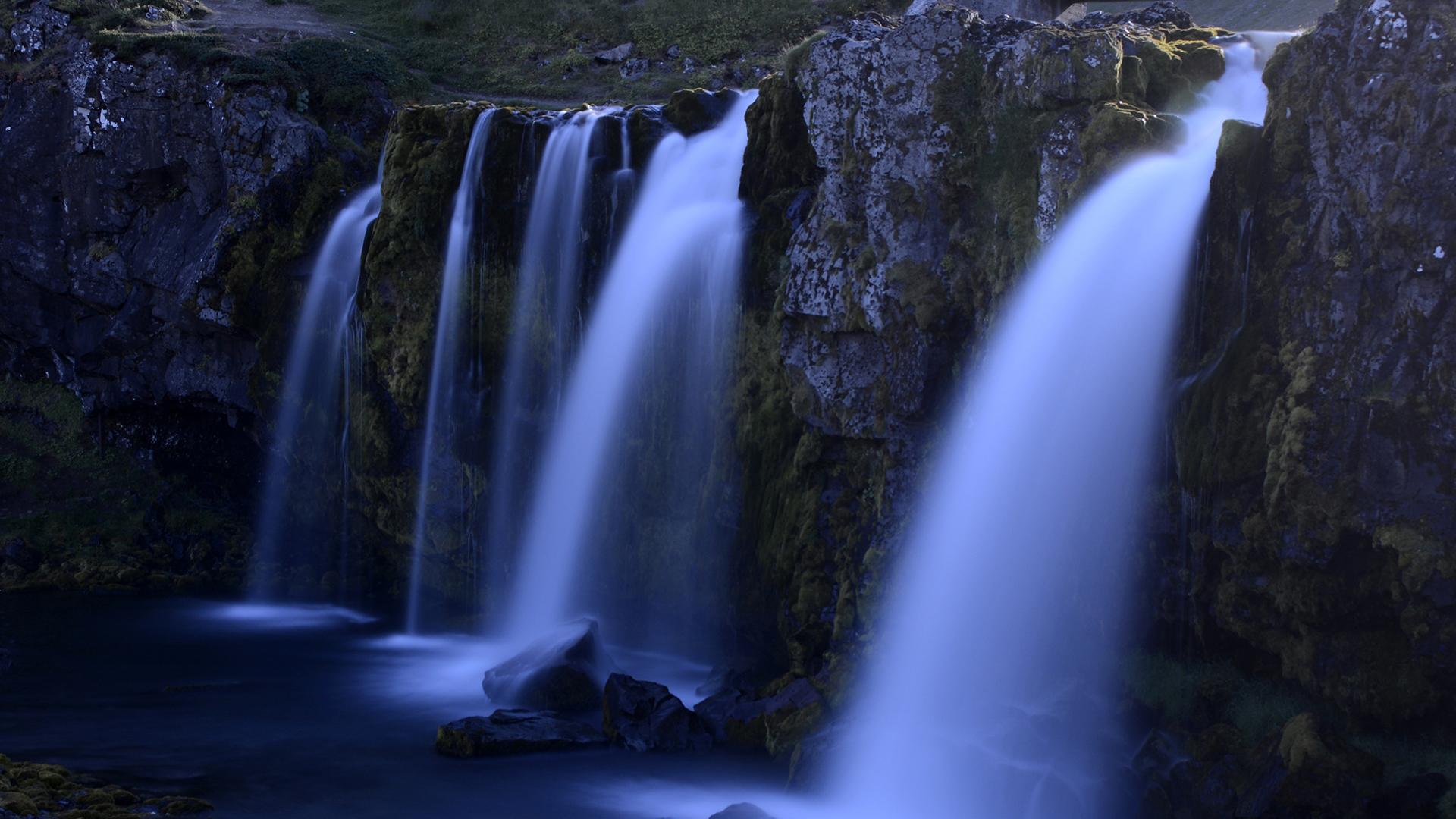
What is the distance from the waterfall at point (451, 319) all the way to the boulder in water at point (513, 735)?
6063 mm

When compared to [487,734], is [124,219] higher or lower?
higher

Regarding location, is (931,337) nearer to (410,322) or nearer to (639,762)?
(639,762)

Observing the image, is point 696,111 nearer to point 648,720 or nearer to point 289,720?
point 648,720

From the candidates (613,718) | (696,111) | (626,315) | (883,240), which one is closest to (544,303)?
(626,315)

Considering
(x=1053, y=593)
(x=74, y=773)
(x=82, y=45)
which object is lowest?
(x=74, y=773)

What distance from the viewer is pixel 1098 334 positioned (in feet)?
39.6

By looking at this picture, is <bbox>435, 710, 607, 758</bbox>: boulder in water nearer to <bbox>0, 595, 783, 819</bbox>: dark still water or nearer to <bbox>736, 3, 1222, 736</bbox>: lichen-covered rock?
<bbox>0, 595, 783, 819</bbox>: dark still water

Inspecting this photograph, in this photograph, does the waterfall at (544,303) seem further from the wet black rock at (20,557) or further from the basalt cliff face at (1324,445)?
the wet black rock at (20,557)

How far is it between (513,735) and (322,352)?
1011cm

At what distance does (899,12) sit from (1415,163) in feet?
69.4

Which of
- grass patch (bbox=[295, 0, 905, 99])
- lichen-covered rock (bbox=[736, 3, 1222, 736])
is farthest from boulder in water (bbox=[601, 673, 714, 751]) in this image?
grass patch (bbox=[295, 0, 905, 99])

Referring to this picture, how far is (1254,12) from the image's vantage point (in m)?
32.3

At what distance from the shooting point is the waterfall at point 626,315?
17516 millimetres

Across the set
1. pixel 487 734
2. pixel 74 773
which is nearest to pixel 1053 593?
pixel 487 734
